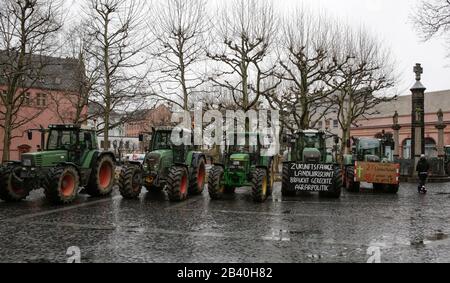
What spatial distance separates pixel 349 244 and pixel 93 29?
21054 mm

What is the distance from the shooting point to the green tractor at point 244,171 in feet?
45.2

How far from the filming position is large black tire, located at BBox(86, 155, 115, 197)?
48.9 feet

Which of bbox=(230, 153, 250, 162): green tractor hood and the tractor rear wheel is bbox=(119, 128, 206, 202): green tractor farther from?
the tractor rear wheel

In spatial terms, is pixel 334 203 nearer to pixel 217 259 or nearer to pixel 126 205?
pixel 126 205

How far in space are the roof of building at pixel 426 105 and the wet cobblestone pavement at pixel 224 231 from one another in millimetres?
40755

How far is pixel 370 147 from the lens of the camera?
72.3 feet

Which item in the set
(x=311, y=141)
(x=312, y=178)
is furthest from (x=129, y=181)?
(x=311, y=141)

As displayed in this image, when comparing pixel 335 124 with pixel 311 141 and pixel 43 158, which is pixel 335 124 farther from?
pixel 43 158

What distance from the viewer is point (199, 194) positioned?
16.2 metres

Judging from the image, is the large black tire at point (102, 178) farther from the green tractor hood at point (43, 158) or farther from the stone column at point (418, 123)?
the stone column at point (418, 123)

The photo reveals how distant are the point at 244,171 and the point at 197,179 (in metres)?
2.13
